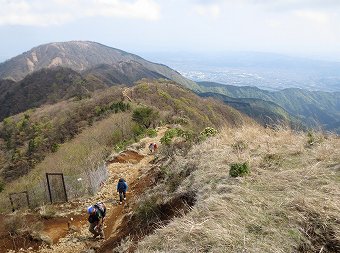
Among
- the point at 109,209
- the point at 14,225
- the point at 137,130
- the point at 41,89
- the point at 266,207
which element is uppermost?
the point at 266,207

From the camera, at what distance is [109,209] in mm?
14609

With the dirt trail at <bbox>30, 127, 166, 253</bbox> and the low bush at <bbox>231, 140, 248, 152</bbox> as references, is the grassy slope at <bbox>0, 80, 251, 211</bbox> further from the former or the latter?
the low bush at <bbox>231, 140, 248, 152</bbox>

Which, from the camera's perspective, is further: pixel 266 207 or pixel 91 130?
pixel 91 130

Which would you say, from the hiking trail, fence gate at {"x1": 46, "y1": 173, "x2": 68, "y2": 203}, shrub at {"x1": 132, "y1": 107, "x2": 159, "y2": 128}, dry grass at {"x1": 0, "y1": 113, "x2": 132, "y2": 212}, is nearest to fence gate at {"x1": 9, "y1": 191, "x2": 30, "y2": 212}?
fence gate at {"x1": 46, "y1": 173, "x2": 68, "y2": 203}

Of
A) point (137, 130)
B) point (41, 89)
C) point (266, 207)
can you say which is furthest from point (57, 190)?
point (41, 89)

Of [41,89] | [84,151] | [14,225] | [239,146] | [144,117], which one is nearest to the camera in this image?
[239,146]

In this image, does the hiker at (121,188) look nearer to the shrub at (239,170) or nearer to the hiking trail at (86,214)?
the hiking trail at (86,214)

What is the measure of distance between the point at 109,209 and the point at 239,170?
8.04 metres

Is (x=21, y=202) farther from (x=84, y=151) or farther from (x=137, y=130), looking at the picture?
(x=137, y=130)

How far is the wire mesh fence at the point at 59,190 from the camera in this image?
16047 mm

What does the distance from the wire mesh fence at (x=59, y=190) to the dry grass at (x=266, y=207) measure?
8223 mm

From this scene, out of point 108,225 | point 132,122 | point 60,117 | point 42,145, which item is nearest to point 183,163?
point 108,225

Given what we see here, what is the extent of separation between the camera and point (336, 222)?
5.14 meters

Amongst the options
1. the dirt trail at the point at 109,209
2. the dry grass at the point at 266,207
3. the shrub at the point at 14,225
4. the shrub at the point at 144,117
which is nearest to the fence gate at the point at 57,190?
the dirt trail at the point at 109,209
